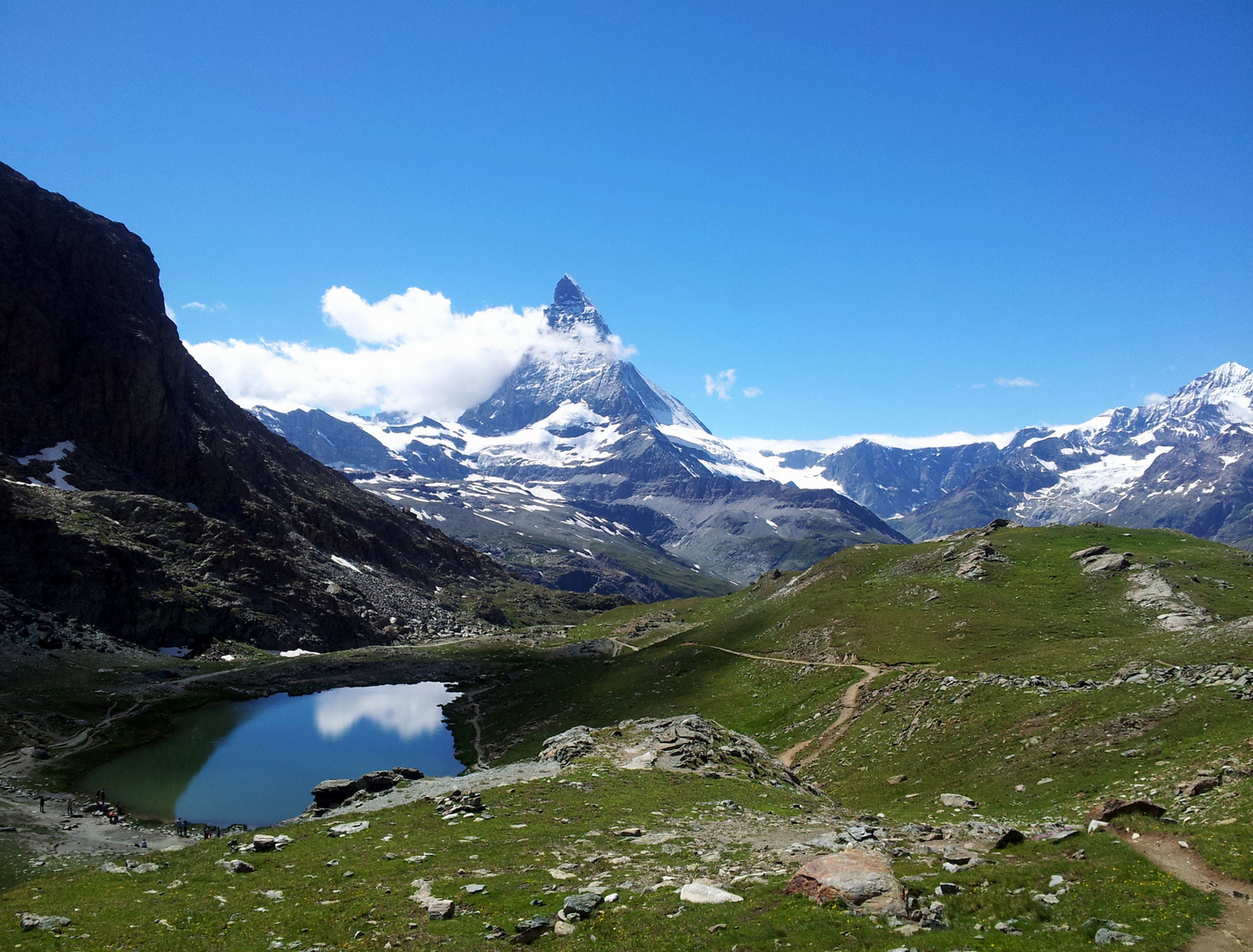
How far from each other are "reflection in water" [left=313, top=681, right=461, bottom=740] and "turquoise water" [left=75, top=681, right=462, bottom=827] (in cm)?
14

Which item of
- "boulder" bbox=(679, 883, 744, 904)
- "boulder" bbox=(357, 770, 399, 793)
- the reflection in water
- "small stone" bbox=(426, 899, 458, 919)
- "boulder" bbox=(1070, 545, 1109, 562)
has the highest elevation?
"boulder" bbox=(1070, 545, 1109, 562)

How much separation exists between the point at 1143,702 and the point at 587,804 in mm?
32268

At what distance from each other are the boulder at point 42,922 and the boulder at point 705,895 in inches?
882

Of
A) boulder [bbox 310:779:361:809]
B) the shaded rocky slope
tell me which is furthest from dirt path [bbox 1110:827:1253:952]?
the shaded rocky slope

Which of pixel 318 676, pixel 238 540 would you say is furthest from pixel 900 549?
pixel 238 540

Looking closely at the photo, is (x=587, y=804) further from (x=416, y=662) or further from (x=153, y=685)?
(x=416, y=662)

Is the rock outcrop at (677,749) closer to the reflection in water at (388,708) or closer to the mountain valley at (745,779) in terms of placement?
the mountain valley at (745,779)

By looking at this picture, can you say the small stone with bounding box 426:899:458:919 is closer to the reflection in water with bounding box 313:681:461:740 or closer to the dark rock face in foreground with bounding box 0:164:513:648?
the reflection in water with bounding box 313:681:461:740

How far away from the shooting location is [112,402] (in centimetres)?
19100

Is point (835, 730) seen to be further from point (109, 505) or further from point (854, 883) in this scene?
point (109, 505)

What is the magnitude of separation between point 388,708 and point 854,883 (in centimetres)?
9650

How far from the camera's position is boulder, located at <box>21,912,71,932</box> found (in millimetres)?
24688

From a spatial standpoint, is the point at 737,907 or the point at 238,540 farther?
the point at 238,540

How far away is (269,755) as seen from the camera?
257ft
